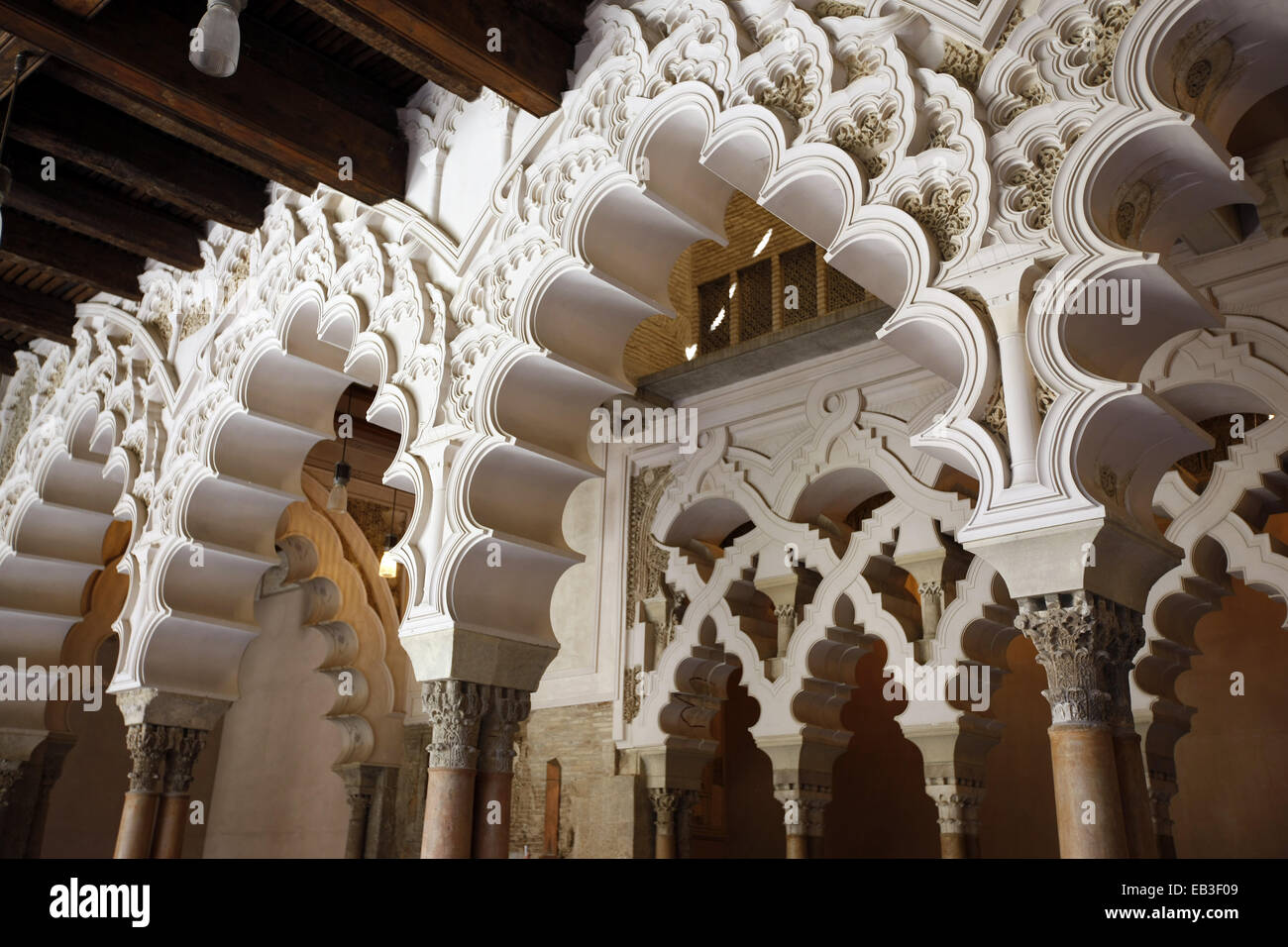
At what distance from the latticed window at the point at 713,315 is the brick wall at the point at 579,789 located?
9.07 ft

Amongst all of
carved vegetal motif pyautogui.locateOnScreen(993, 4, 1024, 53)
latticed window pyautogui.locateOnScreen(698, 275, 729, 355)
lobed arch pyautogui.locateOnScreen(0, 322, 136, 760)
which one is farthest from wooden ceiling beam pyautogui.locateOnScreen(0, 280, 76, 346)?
carved vegetal motif pyautogui.locateOnScreen(993, 4, 1024, 53)

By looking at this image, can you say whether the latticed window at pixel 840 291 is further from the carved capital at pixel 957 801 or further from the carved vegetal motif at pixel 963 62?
the carved vegetal motif at pixel 963 62

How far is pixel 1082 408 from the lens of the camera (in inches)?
123

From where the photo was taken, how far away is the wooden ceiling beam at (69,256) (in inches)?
280

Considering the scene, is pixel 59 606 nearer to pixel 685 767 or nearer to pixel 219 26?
pixel 685 767

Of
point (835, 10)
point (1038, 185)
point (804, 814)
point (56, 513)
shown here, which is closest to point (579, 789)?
point (804, 814)

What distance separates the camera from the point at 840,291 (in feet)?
24.7

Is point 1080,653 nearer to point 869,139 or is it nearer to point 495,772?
point 869,139

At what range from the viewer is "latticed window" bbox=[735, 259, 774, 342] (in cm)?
796

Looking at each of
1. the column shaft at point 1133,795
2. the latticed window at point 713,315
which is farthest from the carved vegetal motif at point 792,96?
the latticed window at point 713,315

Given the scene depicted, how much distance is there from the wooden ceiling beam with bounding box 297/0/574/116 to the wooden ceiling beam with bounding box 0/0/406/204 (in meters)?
0.76

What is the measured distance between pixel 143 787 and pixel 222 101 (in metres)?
4.06
